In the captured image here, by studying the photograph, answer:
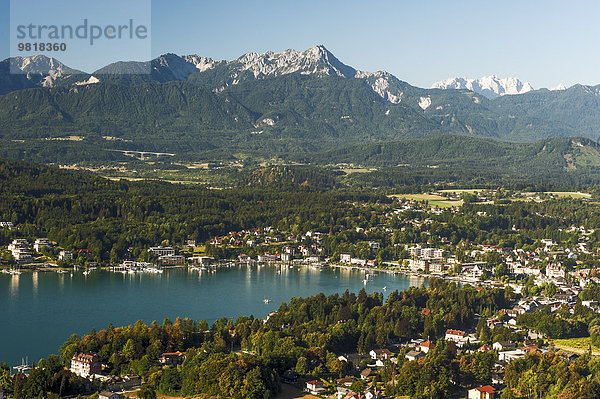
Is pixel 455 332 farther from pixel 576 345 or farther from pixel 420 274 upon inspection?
pixel 420 274

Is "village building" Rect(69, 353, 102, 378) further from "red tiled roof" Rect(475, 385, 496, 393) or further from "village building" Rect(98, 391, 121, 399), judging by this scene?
"red tiled roof" Rect(475, 385, 496, 393)

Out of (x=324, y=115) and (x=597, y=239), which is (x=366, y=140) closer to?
(x=324, y=115)

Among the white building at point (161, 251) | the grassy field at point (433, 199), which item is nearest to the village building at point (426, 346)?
the white building at point (161, 251)

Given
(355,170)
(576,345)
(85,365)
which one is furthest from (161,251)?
(355,170)

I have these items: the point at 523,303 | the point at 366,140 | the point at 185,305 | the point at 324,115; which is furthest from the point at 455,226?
the point at 324,115

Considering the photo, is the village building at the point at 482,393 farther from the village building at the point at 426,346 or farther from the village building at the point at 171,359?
the village building at the point at 171,359

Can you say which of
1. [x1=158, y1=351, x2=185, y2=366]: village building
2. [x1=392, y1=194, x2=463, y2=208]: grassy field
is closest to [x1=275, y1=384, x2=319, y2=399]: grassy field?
[x1=158, y1=351, x2=185, y2=366]: village building
